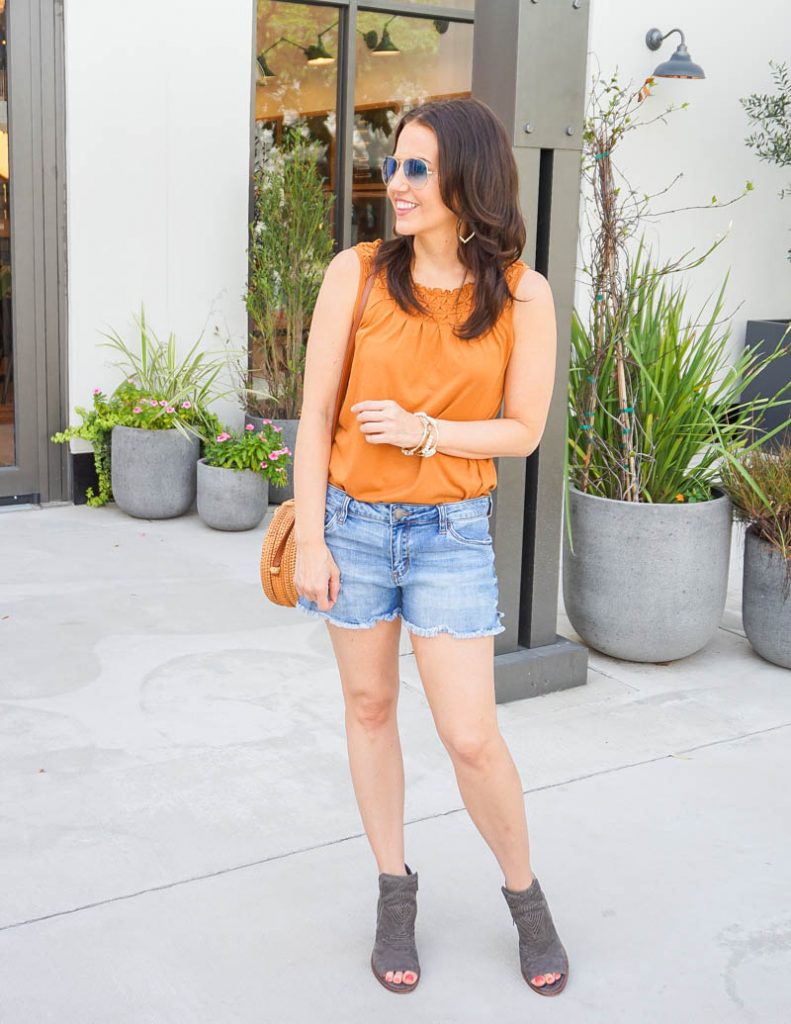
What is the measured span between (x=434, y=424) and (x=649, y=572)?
218 centimetres

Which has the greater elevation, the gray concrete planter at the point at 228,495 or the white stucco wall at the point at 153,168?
the white stucco wall at the point at 153,168

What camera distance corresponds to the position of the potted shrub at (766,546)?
4.25 metres

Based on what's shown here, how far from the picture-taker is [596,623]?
14.2 feet

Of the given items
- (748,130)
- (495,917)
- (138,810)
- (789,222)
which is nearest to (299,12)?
(748,130)

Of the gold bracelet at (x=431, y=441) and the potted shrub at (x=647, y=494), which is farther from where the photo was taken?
the potted shrub at (x=647, y=494)

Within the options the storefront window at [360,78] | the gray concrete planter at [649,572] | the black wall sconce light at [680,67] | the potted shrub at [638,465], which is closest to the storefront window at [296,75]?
the storefront window at [360,78]

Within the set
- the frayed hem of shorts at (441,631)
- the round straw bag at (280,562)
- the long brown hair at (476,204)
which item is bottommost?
the frayed hem of shorts at (441,631)

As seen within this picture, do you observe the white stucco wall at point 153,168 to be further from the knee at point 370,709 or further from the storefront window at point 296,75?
the knee at point 370,709

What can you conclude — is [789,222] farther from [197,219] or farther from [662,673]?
[662,673]

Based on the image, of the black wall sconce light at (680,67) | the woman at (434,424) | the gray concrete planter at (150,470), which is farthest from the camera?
the black wall sconce light at (680,67)

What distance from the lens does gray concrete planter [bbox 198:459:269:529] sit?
5.99 meters

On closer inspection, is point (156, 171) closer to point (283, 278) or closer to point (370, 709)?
point (283, 278)

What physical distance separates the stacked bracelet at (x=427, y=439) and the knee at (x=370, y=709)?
19.7 inches

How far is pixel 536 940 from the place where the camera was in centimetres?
246
